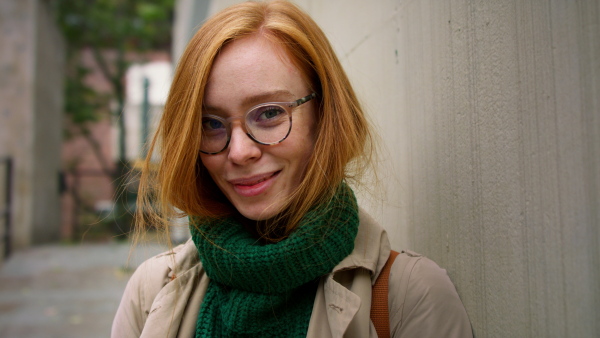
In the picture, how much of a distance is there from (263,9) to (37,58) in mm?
11285

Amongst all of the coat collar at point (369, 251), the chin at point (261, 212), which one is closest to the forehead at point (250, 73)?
the chin at point (261, 212)

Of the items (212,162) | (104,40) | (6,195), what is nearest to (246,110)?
(212,162)

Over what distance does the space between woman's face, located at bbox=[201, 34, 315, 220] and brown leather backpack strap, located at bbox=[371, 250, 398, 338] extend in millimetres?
361

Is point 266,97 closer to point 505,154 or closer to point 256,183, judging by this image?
point 256,183

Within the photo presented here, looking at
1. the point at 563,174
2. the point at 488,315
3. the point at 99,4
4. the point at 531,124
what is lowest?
the point at 488,315

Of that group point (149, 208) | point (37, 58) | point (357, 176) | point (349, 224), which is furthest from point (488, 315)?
point (37, 58)

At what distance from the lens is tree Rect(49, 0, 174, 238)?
14211 millimetres

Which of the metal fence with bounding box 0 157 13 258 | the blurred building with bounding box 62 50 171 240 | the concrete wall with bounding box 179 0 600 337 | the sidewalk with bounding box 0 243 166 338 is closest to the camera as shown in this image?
the concrete wall with bounding box 179 0 600 337

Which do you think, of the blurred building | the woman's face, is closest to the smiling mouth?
the woman's face

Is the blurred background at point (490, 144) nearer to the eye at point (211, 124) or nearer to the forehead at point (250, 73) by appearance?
the eye at point (211, 124)

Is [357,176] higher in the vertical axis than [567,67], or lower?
lower

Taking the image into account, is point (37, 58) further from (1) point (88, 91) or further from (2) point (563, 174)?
(2) point (563, 174)

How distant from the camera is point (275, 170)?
5.06 ft

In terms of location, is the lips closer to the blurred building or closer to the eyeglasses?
the eyeglasses
